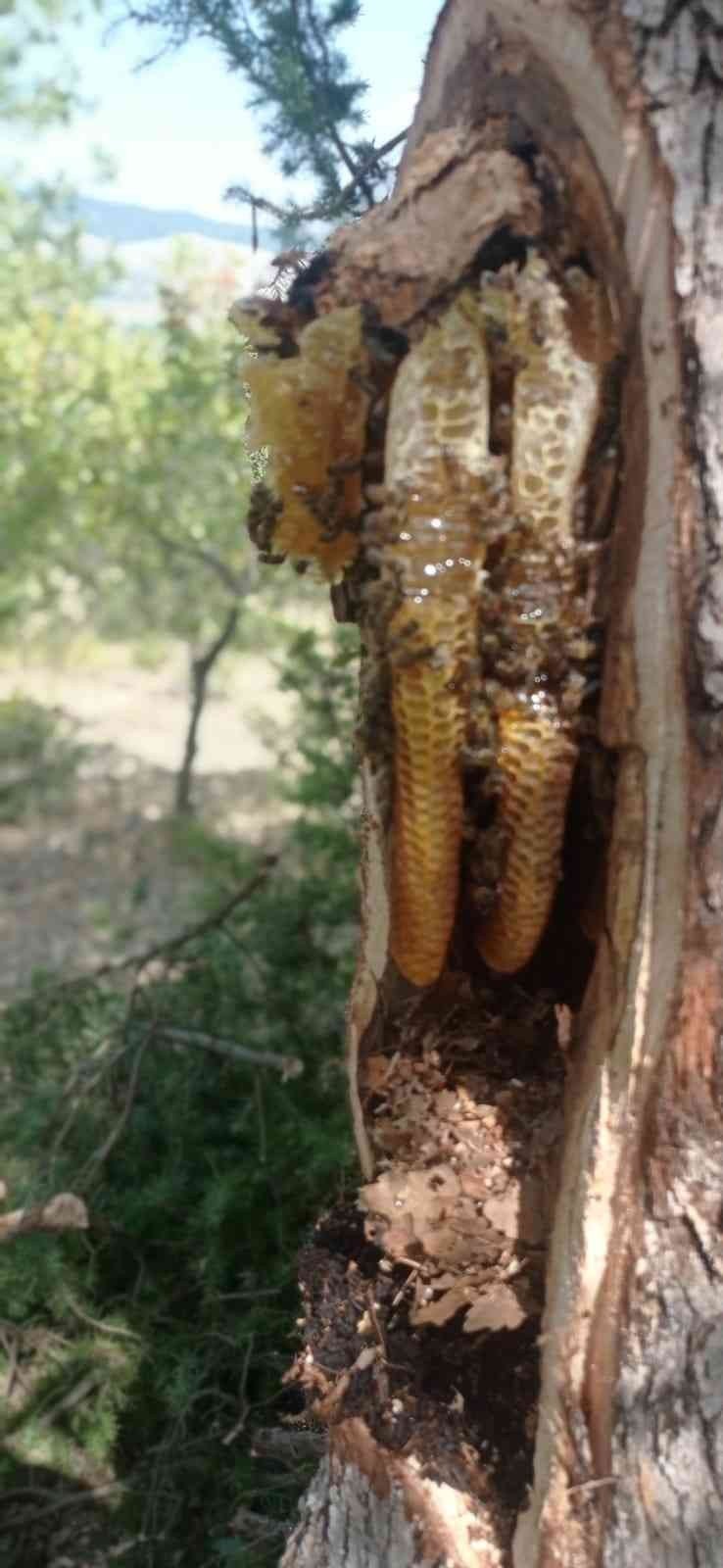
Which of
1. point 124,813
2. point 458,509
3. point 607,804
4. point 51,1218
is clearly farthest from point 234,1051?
point 124,813

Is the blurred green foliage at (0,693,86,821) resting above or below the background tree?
above

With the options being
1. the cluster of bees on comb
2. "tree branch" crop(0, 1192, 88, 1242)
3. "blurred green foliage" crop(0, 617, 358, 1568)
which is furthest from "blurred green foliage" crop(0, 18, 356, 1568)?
the cluster of bees on comb

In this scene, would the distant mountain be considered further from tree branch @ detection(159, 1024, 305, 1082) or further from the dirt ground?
the dirt ground

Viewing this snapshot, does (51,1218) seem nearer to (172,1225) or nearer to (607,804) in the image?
(172,1225)

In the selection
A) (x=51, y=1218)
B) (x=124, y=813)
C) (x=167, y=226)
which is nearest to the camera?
(x=51, y=1218)

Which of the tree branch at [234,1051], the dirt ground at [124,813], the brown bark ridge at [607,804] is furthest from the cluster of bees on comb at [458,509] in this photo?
the dirt ground at [124,813]

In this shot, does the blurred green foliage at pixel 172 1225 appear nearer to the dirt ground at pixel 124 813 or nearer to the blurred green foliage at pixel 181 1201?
the blurred green foliage at pixel 181 1201
